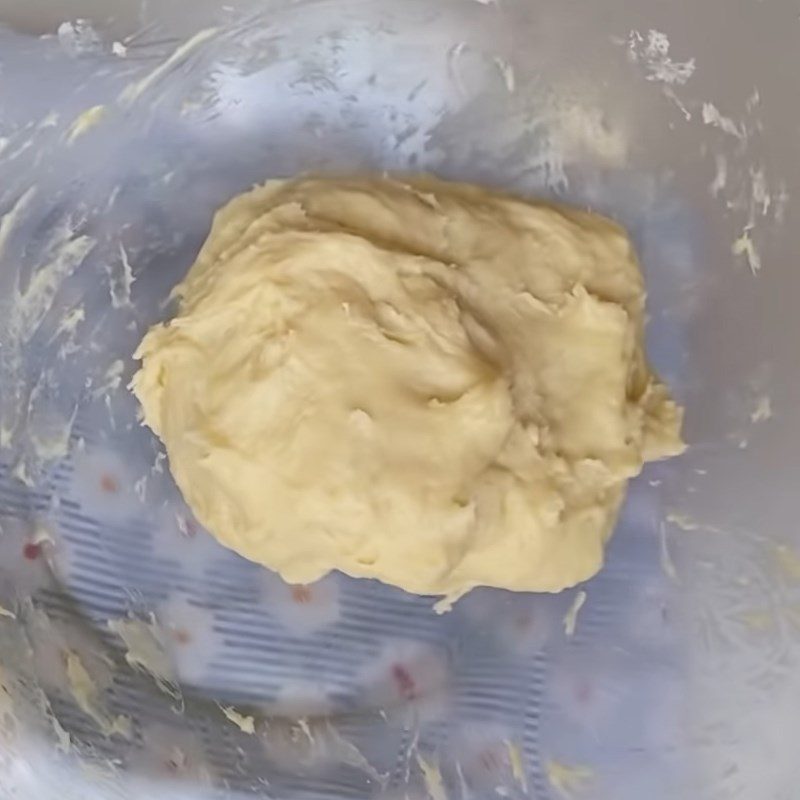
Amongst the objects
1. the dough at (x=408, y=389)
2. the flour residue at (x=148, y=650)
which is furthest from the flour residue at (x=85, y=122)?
the flour residue at (x=148, y=650)

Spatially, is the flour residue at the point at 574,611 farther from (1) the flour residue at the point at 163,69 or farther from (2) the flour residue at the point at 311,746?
(1) the flour residue at the point at 163,69

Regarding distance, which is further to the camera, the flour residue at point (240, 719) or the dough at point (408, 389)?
the flour residue at point (240, 719)

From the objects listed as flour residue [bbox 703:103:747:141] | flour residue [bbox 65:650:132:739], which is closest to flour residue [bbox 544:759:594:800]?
flour residue [bbox 65:650:132:739]

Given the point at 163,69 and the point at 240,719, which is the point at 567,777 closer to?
the point at 240,719

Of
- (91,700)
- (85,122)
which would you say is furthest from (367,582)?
(85,122)

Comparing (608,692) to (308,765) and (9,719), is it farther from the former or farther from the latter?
(9,719)

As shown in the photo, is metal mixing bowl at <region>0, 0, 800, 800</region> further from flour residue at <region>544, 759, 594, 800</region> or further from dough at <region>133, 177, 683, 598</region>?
dough at <region>133, 177, 683, 598</region>

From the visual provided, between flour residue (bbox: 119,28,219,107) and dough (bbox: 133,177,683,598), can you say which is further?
flour residue (bbox: 119,28,219,107)

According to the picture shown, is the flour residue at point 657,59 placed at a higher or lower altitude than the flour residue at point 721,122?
higher
